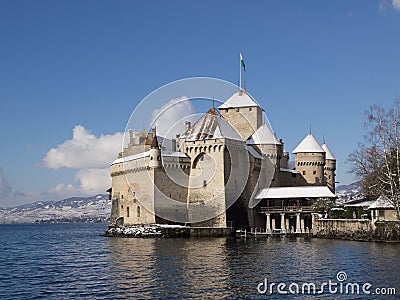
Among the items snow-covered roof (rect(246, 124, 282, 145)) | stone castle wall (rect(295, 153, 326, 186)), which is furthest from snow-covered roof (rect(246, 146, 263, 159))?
stone castle wall (rect(295, 153, 326, 186))

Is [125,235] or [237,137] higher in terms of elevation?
[237,137]

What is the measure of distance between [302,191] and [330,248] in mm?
16686

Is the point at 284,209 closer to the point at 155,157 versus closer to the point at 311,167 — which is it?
the point at 311,167

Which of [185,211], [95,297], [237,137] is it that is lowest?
[95,297]

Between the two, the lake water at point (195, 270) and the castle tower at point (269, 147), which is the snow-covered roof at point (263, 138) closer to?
the castle tower at point (269, 147)

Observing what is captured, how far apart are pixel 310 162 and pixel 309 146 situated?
1.86 metres

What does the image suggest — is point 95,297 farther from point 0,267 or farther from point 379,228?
point 379,228

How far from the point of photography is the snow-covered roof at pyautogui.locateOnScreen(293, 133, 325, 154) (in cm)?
6038

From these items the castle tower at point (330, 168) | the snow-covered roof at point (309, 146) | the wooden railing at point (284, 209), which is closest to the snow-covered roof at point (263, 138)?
the snow-covered roof at point (309, 146)

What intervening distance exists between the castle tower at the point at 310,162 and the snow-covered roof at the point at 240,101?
24.1 feet

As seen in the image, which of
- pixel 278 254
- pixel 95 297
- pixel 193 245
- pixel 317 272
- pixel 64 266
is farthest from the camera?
pixel 193 245

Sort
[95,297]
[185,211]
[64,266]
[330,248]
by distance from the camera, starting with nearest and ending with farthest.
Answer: [95,297]
[64,266]
[330,248]
[185,211]

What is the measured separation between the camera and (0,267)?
3006 cm

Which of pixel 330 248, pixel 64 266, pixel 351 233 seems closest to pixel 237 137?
pixel 351 233
